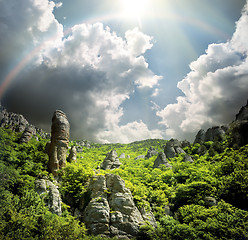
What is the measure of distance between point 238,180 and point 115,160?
38.4 metres

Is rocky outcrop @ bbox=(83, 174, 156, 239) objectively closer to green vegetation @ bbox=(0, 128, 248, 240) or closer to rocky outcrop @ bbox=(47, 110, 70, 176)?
green vegetation @ bbox=(0, 128, 248, 240)

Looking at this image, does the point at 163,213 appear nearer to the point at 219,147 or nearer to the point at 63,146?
the point at 63,146

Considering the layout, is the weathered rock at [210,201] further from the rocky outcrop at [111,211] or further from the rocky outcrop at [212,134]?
the rocky outcrop at [212,134]

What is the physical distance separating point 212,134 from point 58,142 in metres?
67.1

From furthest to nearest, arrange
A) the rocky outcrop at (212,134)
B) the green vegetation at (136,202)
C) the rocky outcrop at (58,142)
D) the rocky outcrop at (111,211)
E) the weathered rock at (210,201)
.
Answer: the rocky outcrop at (212,134) < the rocky outcrop at (58,142) < the weathered rock at (210,201) < the rocky outcrop at (111,211) < the green vegetation at (136,202)

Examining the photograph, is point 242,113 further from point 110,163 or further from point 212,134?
point 110,163

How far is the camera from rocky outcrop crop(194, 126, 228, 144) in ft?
228

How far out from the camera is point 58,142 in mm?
31828

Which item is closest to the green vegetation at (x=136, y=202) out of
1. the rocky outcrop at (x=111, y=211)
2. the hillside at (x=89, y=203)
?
the hillside at (x=89, y=203)

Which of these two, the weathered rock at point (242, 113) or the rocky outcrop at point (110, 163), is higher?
the weathered rock at point (242, 113)

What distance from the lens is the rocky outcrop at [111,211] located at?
2145 cm

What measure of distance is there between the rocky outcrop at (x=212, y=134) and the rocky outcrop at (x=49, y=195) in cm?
6436

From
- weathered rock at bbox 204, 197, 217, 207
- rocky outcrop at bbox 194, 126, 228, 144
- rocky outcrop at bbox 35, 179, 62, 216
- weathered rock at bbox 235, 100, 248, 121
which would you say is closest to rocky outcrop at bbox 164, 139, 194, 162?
rocky outcrop at bbox 194, 126, 228, 144

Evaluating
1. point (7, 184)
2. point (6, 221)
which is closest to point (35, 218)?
point (6, 221)
